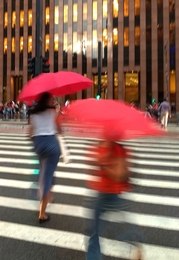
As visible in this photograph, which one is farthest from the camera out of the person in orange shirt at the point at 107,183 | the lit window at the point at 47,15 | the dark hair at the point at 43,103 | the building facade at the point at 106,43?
the lit window at the point at 47,15

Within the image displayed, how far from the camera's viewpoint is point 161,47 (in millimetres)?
49750

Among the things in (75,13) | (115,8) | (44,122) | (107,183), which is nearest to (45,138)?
(44,122)

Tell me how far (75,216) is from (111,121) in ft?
9.23

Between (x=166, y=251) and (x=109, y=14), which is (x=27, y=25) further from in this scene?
(x=166, y=251)

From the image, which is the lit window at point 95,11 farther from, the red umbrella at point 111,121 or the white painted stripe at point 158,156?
the red umbrella at point 111,121

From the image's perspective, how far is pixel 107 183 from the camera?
2.74m

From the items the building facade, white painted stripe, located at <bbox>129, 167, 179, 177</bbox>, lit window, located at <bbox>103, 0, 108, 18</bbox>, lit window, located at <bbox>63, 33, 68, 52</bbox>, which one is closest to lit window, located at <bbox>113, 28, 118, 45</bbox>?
the building facade

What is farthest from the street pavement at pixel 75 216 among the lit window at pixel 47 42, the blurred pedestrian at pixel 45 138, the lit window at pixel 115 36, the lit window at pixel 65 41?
the lit window at pixel 47 42

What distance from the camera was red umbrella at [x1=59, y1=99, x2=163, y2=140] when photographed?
245cm

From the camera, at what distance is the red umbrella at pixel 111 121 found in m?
2.45

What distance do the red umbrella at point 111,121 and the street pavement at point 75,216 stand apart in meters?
0.23

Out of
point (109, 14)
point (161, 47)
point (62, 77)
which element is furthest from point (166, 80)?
point (62, 77)

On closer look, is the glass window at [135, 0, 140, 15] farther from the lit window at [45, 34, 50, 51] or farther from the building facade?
the lit window at [45, 34, 50, 51]

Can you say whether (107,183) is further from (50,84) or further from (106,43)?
(106,43)
